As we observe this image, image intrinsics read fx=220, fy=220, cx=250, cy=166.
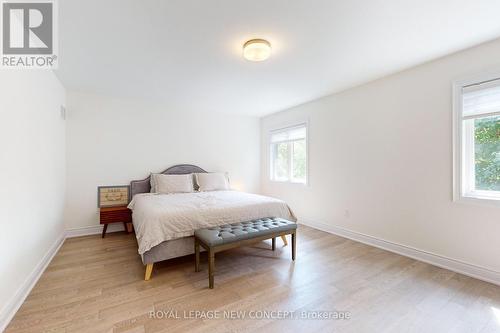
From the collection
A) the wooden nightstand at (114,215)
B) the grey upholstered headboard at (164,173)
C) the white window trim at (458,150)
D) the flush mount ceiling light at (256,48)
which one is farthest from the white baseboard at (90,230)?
the white window trim at (458,150)

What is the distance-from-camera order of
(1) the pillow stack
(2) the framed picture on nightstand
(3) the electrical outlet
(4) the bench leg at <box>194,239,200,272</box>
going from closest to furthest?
(4) the bench leg at <box>194,239,200,272</box>, (3) the electrical outlet, (2) the framed picture on nightstand, (1) the pillow stack

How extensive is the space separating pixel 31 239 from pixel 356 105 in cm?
421

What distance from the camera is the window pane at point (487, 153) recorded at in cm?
217

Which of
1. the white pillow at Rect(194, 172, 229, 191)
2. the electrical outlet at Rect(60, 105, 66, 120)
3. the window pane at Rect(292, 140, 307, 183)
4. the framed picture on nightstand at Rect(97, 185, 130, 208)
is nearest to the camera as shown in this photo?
the electrical outlet at Rect(60, 105, 66, 120)

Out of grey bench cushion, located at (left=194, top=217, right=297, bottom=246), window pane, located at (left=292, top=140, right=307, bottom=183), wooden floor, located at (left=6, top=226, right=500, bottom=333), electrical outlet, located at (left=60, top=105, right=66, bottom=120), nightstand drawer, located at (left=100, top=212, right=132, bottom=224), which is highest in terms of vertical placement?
electrical outlet, located at (left=60, top=105, right=66, bottom=120)

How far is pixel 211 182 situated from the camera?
421 centimetres

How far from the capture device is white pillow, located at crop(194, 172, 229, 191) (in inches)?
163

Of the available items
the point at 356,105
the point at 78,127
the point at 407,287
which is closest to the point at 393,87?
the point at 356,105

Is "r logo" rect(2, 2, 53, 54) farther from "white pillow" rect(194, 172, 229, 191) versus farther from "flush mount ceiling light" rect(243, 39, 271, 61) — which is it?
"white pillow" rect(194, 172, 229, 191)

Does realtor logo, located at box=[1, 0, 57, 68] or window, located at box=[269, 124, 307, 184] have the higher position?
realtor logo, located at box=[1, 0, 57, 68]

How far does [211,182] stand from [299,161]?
1812 millimetres

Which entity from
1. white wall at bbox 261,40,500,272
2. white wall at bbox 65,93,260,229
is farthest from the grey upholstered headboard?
white wall at bbox 261,40,500,272

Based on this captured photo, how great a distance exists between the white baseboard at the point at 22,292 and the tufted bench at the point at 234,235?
139 cm

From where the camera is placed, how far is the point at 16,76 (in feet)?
6.00
